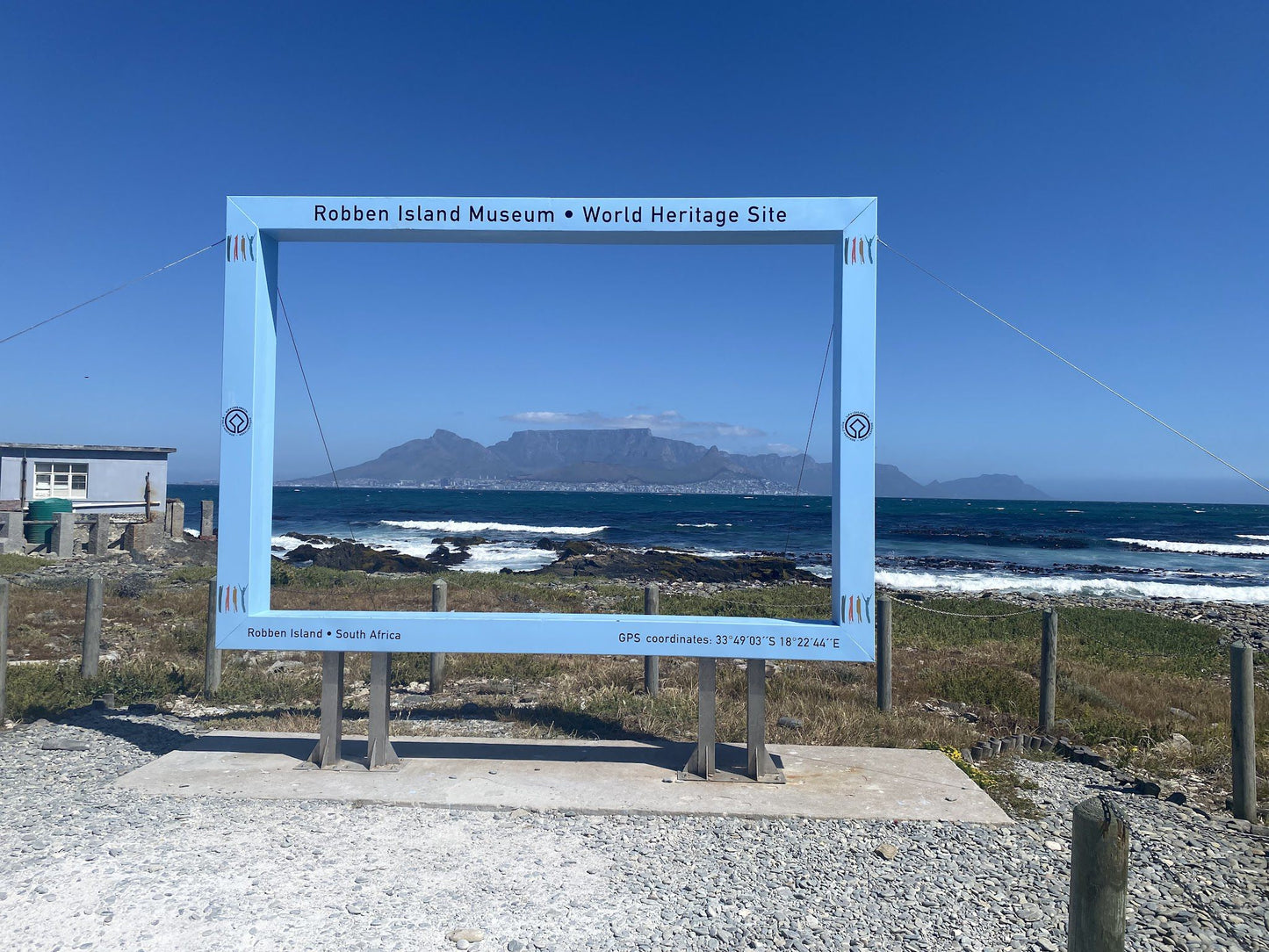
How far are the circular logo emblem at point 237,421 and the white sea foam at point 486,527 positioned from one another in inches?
1786

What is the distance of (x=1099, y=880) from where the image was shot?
2340mm

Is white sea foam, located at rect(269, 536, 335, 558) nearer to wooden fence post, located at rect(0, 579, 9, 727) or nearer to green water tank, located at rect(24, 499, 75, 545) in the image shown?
green water tank, located at rect(24, 499, 75, 545)

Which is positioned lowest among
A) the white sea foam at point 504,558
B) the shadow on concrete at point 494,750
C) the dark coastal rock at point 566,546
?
the white sea foam at point 504,558

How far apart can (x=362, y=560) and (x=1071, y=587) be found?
81.1ft

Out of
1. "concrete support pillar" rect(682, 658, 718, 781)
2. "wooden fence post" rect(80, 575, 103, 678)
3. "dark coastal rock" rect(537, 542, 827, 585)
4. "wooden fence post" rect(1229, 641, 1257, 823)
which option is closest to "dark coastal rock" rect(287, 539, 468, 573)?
"dark coastal rock" rect(537, 542, 827, 585)

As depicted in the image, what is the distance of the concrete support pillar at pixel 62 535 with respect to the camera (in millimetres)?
21906

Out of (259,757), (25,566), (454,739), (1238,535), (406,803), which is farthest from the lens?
(1238,535)

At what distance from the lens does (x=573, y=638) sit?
514 centimetres

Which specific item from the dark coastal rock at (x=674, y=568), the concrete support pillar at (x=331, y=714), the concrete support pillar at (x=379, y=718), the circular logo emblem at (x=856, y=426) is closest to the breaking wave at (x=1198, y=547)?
the dark coastal rock at (x=674, y=568)

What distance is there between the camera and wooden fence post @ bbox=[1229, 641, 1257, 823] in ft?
16.7

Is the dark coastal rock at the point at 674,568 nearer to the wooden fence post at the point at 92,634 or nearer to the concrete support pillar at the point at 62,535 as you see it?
the concrete support pillar at the point at 62,535

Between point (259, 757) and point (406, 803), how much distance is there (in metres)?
1.51

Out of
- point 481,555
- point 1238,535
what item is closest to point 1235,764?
point 481,555

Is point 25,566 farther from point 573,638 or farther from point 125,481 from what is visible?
point 573,638
